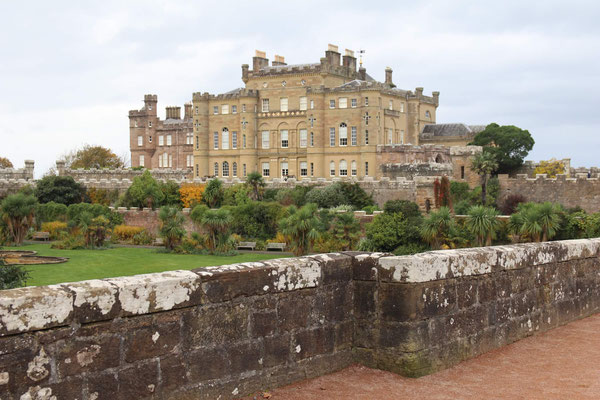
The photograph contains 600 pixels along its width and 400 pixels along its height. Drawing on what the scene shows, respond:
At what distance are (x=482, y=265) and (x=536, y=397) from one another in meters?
1.73

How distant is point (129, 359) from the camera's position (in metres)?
4.73

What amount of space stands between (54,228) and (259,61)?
1399 inches

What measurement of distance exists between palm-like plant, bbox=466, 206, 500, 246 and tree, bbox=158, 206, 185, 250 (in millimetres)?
17678

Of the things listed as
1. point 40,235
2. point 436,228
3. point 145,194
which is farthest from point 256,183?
point 436,228

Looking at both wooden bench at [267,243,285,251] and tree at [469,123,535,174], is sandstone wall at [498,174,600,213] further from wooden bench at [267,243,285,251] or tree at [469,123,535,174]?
wooden bench at [267,243,285,251]

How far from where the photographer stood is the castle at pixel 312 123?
69.5 metres

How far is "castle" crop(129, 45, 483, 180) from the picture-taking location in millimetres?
69500

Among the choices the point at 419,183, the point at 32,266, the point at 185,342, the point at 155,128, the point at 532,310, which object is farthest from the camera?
the point at 155,128

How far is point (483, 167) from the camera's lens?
55438 millimetres

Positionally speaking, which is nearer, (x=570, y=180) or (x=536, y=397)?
(x=536, y=397)

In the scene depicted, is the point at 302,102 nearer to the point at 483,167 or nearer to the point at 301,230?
the point at 483,167

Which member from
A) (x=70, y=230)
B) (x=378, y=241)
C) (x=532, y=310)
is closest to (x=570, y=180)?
(x=378, y=241)

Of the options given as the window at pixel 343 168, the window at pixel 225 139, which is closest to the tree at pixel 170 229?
the window at pixel 343 168

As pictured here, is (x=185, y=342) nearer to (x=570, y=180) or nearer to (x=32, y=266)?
(x=32, y=266)
